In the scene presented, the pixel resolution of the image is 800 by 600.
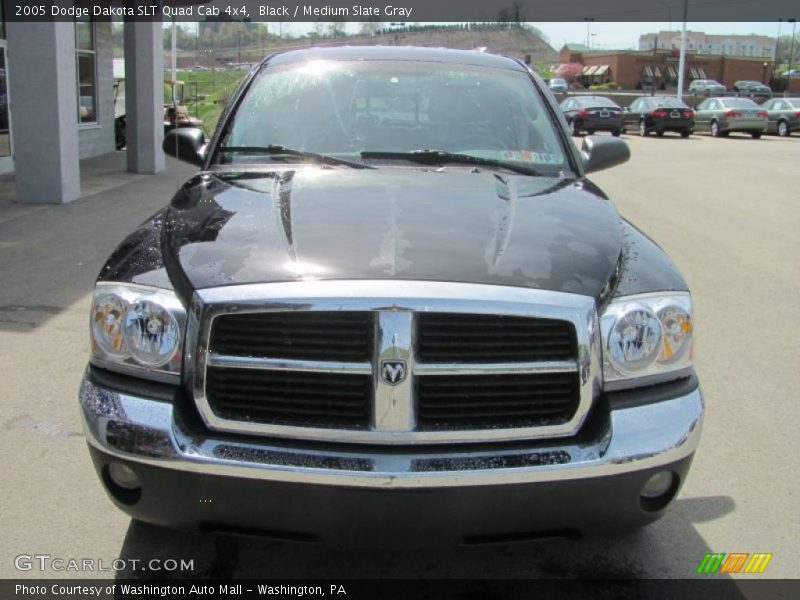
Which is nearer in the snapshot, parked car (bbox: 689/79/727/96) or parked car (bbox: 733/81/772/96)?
parked car (bbox: 689/79/727/96)

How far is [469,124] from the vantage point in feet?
12.6

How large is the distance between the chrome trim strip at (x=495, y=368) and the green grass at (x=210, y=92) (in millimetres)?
2331

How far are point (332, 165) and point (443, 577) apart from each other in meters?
1.75

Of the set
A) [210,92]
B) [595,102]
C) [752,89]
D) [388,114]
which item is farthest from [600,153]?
[752,89]

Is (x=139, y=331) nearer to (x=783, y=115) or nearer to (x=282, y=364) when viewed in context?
(x=282, y=364)

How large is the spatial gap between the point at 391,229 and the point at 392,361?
0.58 meters

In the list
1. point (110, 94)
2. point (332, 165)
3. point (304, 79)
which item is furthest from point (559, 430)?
point (110, 94)

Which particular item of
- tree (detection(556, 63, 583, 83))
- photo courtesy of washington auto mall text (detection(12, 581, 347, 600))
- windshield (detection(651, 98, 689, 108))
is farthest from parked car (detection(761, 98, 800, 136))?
tree (detection(556, 63, 583, 83))

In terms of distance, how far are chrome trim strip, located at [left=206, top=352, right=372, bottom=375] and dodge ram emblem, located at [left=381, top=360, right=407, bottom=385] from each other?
0.15 ft

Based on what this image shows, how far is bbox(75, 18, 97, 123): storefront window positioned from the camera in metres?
17.3

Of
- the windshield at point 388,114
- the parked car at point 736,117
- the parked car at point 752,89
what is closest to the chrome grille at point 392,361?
the windshield at point 388,114

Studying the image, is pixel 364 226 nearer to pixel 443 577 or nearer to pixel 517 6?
pixel 443 577

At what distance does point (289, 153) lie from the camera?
11.8 feet

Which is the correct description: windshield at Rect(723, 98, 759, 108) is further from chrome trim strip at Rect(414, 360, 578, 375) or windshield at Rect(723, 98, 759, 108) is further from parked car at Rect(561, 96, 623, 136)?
chrome trim strip at Rect(414, 360, 578, 375)
